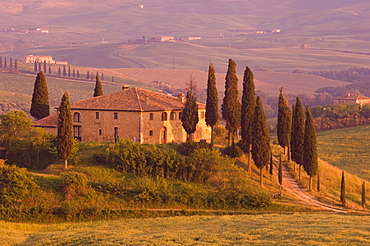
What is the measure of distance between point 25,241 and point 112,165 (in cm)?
2099

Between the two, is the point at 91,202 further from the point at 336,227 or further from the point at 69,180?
the point at 336,227

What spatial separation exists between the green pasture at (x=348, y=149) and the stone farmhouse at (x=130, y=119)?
26.8 meters

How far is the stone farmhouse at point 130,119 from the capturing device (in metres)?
70.3

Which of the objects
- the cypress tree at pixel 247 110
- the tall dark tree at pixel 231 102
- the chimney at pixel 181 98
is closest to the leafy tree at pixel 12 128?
the chimney at pixel 181 98

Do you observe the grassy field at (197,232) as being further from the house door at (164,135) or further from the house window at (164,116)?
the house window at (164,116)

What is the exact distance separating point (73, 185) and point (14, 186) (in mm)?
4763

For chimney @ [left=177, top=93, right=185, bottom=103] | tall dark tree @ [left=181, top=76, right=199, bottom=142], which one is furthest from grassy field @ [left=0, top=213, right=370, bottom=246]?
chimney @ [left=177, top=93, right=185, bottom=103]

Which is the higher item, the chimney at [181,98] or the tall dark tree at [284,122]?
the chimney at [181,98]

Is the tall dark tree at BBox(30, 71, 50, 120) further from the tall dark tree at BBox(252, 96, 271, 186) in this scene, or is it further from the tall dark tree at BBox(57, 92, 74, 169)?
the tall dark tree at BBox(252, 96, 271, 186)

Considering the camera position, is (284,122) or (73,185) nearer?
(73,185)

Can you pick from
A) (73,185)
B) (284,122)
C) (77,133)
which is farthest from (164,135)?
(73,185)

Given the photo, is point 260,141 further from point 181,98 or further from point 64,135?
point 64,135

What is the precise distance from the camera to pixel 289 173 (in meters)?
71.4

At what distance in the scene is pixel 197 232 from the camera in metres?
38.6
